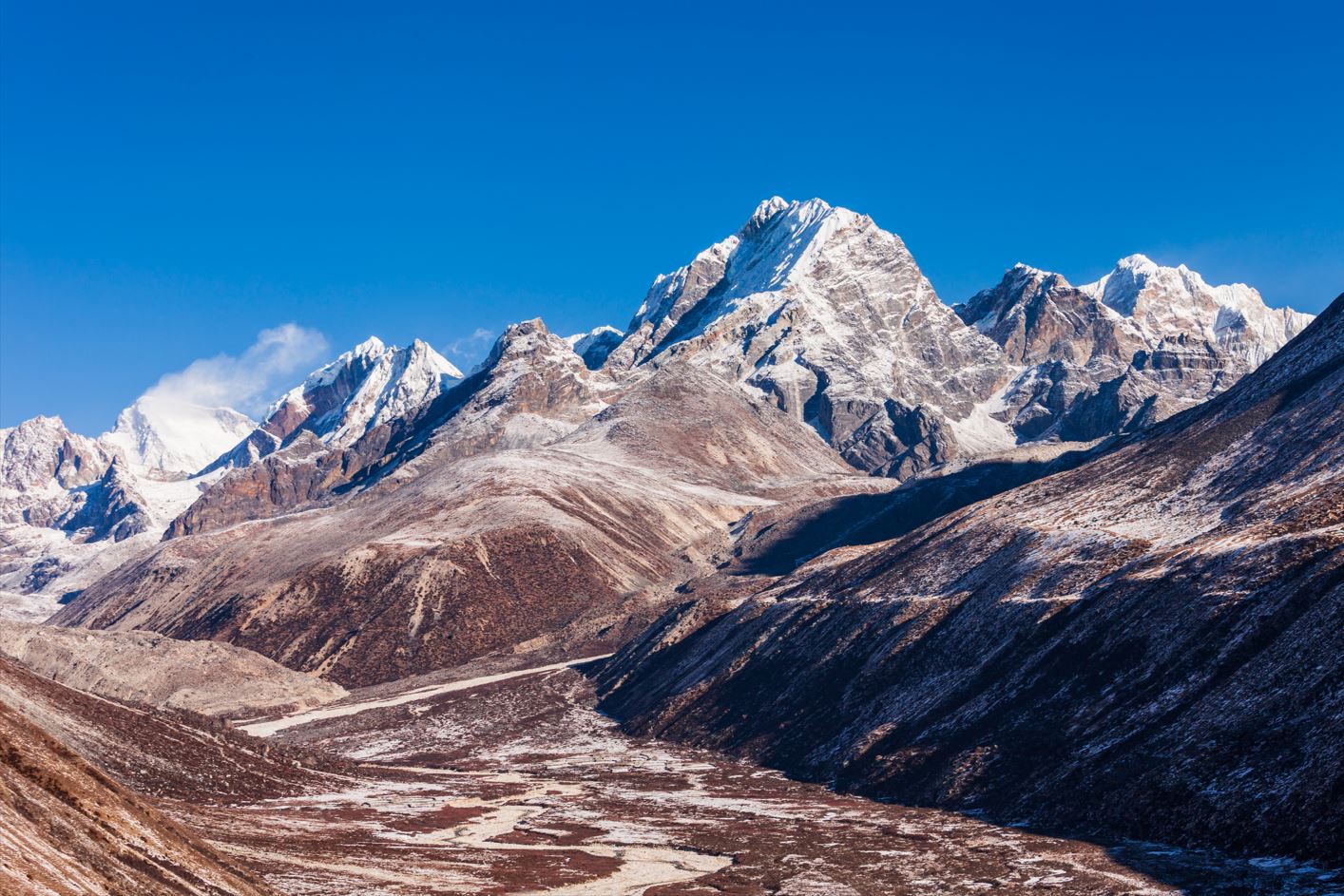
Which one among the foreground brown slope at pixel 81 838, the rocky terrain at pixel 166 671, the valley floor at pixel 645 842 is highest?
the rocky terrain at pixel 166 671

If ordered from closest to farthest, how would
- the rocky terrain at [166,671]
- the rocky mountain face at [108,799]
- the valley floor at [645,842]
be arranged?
1. the rocky mountain face at [108,799]
2. the valley floor at [645,842]
3. the rocky terrain at [166,671]

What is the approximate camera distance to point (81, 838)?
4203 cm

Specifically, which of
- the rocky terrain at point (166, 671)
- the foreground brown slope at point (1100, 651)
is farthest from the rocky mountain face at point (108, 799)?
the rocky terrain at point (166, 671)

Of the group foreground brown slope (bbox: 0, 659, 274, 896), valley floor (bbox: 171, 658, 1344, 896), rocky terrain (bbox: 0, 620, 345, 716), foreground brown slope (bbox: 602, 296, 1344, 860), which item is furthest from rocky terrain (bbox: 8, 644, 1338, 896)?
rocky terrain (bbox: 0, 620, 345, 716)

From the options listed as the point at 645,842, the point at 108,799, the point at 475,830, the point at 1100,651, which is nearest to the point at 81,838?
the point at 108,799

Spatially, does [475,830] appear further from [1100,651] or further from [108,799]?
[1100,651]

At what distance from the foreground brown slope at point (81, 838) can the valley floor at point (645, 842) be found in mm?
9724

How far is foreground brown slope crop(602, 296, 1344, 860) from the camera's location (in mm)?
72750

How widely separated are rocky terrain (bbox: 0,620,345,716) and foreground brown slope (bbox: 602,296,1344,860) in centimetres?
4520

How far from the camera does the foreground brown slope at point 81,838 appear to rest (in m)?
36.8

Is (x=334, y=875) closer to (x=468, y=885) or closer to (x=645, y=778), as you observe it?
(x=468, y=885)

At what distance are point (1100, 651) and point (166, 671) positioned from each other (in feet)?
398

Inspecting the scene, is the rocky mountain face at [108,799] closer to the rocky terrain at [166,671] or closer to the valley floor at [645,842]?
the valley floor at [645,842]

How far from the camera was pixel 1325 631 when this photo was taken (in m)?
76.7
